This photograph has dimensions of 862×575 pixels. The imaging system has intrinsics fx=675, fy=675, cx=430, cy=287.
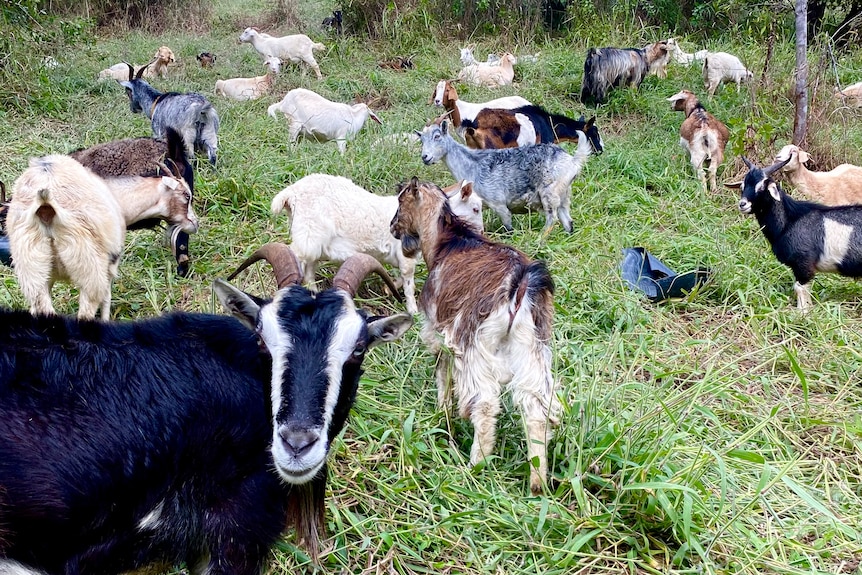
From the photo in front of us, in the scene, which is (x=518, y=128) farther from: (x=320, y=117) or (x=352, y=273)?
(x=352, y=273)

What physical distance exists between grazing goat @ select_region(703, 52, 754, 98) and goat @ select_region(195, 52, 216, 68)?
9.34m

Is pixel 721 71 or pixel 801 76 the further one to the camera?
pixel 721 71

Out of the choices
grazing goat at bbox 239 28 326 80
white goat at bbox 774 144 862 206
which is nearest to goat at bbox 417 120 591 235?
white goat at bbox 774 144 862 206

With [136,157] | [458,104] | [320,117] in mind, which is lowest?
[458,104]

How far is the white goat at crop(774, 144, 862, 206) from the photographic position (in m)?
7.45

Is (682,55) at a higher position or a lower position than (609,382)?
lower

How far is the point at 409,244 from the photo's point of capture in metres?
5.03

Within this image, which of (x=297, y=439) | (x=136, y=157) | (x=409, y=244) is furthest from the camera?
(x=136, y=157)

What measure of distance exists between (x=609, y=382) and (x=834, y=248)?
9.63ft

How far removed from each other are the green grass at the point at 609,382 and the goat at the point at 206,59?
384 cm

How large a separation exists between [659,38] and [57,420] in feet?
50.3

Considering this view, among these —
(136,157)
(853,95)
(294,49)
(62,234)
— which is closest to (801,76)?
(853,95)

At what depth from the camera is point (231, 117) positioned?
9156 millimetres

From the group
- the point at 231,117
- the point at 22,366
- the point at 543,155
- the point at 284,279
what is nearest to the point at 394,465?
the point at 284,279
